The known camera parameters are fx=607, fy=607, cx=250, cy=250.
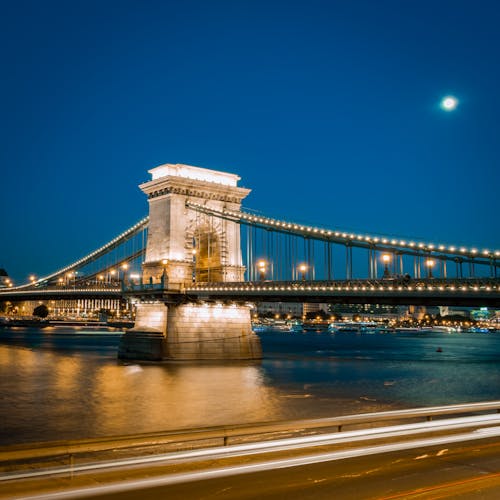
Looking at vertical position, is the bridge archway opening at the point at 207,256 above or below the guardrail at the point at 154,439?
above

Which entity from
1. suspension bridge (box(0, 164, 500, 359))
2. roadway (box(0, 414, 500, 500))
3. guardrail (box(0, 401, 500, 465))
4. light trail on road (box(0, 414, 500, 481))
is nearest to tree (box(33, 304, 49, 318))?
suspension bridge (box(0, 164, 500, 359))

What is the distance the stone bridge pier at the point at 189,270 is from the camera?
1800 inches

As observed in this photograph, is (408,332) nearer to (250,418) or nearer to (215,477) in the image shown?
(250,418)

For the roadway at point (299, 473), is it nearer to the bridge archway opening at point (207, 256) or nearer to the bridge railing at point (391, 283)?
the bridge railing at point (391, 283)

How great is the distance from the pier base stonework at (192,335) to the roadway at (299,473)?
33864mm

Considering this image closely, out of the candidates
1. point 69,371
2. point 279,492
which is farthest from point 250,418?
point 69,371

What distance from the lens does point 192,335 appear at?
151 ft

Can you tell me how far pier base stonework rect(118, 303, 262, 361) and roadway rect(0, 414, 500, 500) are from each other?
33.9 metres

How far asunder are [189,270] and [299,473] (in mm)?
39612

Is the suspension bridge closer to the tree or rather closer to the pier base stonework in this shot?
the pier base stonework

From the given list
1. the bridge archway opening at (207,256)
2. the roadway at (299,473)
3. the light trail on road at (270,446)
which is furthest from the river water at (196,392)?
the roadway at (299,473)

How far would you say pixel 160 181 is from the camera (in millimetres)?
49188

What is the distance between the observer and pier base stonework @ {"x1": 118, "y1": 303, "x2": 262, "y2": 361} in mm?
45031

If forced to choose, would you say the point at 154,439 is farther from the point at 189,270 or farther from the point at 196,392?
the point at 189,270
